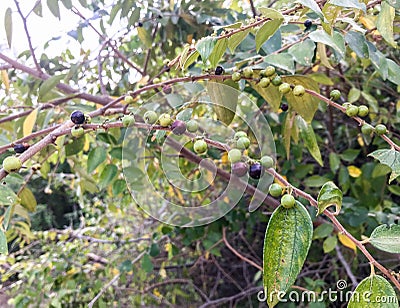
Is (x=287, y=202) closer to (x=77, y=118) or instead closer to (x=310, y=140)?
(x=77, y=118)

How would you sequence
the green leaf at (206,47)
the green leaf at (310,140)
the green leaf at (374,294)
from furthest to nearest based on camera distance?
the green leaf at (310,140), the green leaf at (206,47), the green leaf at (374,294)

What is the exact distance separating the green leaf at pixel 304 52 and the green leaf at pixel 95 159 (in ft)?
1.48

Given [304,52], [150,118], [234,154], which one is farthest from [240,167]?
[304,52]

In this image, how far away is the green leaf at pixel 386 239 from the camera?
14.1 inches

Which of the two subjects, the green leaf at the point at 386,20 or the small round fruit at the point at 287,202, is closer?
the small round fruit at the point at 287,202

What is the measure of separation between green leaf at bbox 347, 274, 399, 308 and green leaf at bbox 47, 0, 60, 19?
721mm

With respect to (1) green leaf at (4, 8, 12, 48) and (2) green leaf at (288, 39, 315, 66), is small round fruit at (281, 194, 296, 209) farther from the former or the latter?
(1) green leaf at (4, 8, 12, 48)

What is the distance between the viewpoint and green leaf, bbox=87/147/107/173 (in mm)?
821

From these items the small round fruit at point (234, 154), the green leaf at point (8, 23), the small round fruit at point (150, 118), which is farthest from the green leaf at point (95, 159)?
the small round fruit at point (234, 154)

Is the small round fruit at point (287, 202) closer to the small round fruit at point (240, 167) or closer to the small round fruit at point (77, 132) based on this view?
the small round fruit at point (240, 167)

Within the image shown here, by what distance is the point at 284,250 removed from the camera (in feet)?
1.10

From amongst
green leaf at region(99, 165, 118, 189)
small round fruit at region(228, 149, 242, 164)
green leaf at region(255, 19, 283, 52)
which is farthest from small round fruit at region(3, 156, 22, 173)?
green leaf at region(99, 165, 118, 189)

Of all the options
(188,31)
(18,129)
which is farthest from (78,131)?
(188,31)

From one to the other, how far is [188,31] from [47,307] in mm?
962
